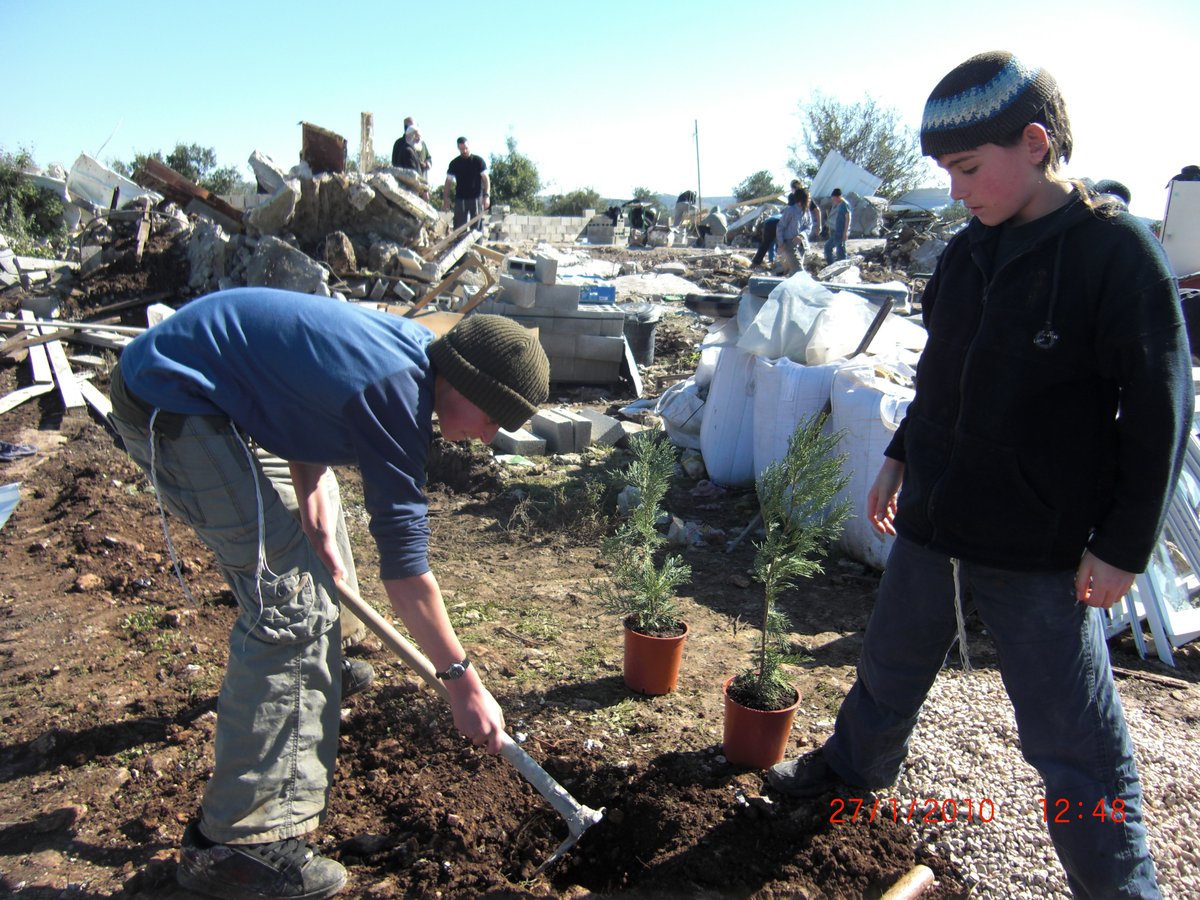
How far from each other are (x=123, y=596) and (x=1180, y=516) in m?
4.54

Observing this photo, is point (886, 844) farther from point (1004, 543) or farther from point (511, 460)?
point (511, 460)

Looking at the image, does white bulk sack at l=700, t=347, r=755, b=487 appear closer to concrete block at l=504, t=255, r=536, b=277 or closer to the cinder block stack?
the cinder block stack

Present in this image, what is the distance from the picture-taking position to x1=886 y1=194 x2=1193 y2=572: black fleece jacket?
1.62 meters

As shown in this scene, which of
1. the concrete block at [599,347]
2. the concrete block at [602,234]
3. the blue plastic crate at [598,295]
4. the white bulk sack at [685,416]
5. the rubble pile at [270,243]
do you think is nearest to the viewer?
the white bulk sack at [685,416]

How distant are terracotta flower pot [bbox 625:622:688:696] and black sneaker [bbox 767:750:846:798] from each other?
2.13ft

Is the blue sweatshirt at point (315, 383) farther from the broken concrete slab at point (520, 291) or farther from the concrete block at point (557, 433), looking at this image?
the broken concrete slab at point (520, 291)

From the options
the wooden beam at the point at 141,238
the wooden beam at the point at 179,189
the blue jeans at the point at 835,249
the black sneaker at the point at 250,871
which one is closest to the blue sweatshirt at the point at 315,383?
the black sneaker at the point at 250,871

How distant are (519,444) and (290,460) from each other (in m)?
4.16

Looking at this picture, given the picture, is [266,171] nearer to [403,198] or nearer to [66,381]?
[403,198]

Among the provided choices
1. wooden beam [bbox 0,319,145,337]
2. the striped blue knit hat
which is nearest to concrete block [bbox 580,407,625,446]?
wooden beam [bbox 0,319,145,337]

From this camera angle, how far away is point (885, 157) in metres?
35.6

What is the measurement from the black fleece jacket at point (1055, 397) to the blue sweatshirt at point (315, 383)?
1195mm

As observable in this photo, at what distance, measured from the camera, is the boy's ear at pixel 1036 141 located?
1.70 m

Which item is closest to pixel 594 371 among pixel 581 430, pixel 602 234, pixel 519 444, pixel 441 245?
pixel 581 430
